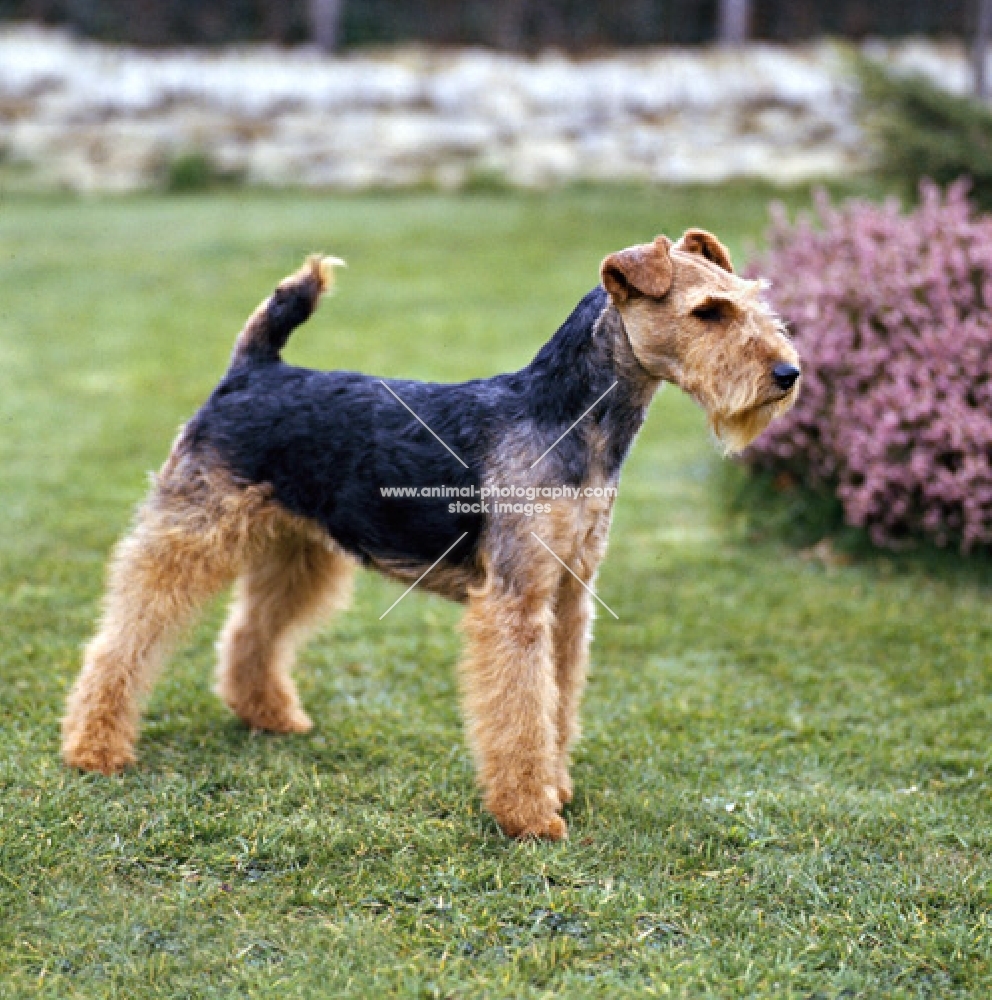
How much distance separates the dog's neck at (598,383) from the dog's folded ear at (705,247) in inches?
13.0

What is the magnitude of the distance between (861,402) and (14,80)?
654 inches

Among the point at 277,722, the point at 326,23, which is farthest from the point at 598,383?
the point at 326,23

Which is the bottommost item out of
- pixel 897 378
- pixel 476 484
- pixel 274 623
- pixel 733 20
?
pixel 274 623

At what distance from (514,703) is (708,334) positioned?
4.32ft

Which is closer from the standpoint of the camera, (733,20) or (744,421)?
(744,421)

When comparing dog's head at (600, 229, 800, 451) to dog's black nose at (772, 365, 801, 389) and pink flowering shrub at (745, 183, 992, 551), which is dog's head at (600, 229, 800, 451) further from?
pink flowering shrub at (745, 183, 992, 551)

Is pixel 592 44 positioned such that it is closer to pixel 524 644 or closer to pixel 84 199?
Answer: pixel 84 199

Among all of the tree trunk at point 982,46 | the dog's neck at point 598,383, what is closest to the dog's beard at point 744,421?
the dog's neck at point 598,383

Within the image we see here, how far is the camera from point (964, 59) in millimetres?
18609

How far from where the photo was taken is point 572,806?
13.7ft

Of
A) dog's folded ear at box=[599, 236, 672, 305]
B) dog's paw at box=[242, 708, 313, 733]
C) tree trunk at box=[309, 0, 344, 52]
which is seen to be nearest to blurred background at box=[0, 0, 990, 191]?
tree trunk at box=[309, 0, 344, 52]

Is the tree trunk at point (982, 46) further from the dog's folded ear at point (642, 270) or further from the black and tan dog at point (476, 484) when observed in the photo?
the dog's folded ear at point (642, 270)

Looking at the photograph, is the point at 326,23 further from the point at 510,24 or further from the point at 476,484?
the point at 476,484

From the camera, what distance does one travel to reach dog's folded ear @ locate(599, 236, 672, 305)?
11.7 feet
